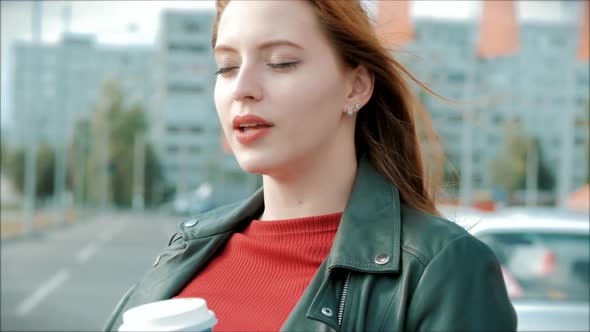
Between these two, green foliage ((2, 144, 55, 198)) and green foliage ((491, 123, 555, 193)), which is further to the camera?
green foliage ((491, 123, 555, 193))

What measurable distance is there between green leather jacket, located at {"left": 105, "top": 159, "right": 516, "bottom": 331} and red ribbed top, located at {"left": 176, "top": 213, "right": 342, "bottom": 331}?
11 cm

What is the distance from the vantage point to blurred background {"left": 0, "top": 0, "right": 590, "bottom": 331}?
5012 millimetres

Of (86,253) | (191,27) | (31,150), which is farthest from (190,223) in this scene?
(191,27)

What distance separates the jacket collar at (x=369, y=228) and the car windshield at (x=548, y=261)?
3.32 metres

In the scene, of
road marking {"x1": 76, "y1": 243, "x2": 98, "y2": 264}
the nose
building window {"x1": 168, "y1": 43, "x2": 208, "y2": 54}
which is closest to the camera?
the nose

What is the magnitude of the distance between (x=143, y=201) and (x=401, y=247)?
3113 inches

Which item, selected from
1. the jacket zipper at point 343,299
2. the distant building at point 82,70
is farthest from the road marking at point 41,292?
the distant building at point 82,70

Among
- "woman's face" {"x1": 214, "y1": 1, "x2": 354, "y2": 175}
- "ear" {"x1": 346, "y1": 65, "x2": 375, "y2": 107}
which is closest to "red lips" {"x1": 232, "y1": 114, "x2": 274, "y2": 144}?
"woman's face" {"x1": 214, "y1": 1, "x2": 354, "y2": 175}

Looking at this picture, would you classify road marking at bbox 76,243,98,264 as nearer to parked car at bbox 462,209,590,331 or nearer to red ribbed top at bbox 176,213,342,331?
parked car at bbox 462,209,590,331

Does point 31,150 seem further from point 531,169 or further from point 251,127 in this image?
point 531,169

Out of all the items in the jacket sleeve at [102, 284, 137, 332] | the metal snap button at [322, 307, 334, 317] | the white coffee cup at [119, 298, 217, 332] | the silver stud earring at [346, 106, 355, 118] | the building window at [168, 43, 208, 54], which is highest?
the building window at [168, 43, 208, 54]

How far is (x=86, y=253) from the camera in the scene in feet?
72.1

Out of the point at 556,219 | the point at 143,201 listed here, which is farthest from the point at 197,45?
the point at 556,219

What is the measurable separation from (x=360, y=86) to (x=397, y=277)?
46 cm
